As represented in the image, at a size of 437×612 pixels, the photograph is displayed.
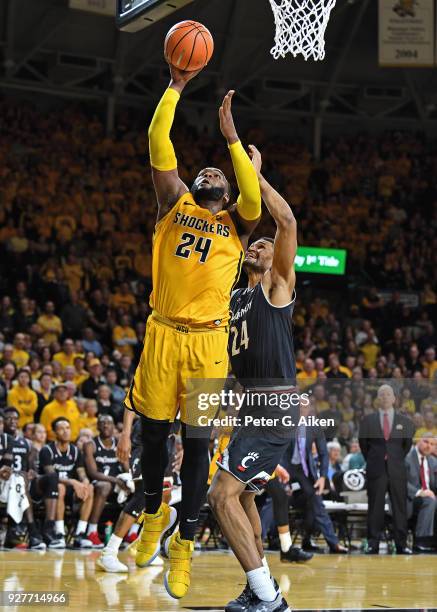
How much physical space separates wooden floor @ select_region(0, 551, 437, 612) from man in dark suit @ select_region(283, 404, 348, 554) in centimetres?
109

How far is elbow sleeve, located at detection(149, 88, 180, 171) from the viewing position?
6688 millimetres

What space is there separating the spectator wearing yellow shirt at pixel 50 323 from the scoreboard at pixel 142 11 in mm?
10346

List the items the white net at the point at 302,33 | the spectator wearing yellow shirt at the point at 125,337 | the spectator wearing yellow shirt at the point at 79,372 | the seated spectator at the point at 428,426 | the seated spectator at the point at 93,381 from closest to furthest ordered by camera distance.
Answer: the white net at the point at 302,33, the seated spectator at the point at 428,426, the seated spectator at the point at 93,381, the spectator wearing yellow shirt at the point at 79,372, the spectator wearing yellow shirt at the point at 125,337

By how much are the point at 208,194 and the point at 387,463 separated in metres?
7.76

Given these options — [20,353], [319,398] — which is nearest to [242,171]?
[20,353]

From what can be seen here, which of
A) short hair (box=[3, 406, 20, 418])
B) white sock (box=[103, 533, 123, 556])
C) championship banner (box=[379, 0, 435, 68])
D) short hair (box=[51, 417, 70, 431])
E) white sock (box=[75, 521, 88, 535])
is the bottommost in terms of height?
white sock (box=[75, 521, 88, 535])

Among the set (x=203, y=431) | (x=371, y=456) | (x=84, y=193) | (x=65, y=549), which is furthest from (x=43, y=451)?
(x=84, y=193)

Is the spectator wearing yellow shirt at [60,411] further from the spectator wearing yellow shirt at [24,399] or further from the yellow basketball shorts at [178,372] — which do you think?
the yellow basketball shorts at [178,372]

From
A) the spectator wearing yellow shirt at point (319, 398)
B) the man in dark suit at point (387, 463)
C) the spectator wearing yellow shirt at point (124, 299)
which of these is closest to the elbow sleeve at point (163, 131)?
the man in dark suit at point (387, 463)

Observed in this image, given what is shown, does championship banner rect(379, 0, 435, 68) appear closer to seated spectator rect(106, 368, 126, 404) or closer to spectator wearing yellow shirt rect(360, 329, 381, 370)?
spectator wearing yellow shirt rect(360, 329, 381, 370)

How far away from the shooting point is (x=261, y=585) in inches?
258

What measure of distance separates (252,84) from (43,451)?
54.6ft

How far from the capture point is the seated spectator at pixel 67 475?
13062mm

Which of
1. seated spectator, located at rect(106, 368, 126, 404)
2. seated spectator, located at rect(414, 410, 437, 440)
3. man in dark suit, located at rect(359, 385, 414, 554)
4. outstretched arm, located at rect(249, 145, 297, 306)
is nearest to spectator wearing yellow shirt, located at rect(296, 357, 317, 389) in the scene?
seated spectator, located at rect(414, 410, 437, 440)
